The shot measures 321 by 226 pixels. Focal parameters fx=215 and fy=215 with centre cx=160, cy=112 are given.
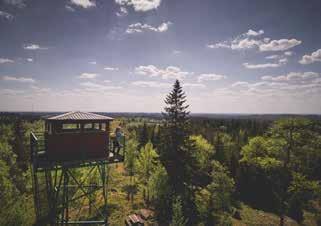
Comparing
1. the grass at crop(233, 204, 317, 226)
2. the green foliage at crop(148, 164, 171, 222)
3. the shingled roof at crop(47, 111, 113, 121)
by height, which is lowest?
the grass at crop(233, 204, 317, 226)

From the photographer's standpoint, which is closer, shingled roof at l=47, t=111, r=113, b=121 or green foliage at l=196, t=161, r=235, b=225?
shingled roof at l=47, t=111, r=113, b=121

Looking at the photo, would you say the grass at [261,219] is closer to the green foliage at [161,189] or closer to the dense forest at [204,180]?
the dense forest at [204,180]

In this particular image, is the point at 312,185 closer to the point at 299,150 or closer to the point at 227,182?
the point at 299,150

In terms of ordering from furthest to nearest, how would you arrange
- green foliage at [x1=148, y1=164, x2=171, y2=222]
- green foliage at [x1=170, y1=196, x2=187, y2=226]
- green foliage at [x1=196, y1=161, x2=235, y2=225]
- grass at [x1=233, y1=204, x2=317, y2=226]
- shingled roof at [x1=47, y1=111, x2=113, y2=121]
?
grass at [x1=233, y1=204, x2=317, y2=226] < green foliage at [x1=148, y1=164, x2=171, y2=222] < green foliage at [x1=196, y1=161, x2=235, y2=225] < green foliage at [x1=170, y1=196, x2=187, y2=226] < shingled roof at [x1=47, y1=111, x2=113, y2=121]

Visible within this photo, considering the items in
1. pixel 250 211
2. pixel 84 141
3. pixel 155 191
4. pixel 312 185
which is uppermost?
pixel 84 141

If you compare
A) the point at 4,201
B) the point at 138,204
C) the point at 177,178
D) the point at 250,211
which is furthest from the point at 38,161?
the point at 250,211

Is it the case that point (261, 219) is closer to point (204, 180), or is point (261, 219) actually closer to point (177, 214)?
point (204, 180)

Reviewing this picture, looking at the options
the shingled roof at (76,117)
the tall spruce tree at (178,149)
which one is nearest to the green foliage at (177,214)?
the tall spruce tree at (178,149)

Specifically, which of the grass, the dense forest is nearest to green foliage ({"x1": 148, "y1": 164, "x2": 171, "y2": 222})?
the dense forest

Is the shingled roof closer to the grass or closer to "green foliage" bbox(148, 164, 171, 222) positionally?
"green foliage" bbox(148, 164, 171, 222)
